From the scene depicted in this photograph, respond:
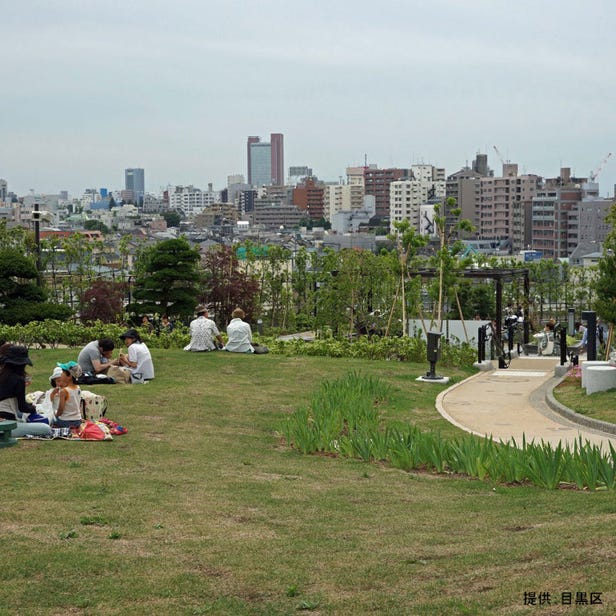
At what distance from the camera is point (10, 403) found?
11789mm

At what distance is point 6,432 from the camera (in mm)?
11219

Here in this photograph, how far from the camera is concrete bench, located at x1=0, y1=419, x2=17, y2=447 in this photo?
36.3 feet

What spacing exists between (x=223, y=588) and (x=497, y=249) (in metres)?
146

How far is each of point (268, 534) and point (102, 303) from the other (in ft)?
96.6

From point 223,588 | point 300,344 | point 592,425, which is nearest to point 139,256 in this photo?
point 300,344

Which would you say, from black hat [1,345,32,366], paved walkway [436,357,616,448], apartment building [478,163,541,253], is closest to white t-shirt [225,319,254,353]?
paved walkway [436,357,616,448]

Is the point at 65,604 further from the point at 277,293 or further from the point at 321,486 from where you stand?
the point at 277,293

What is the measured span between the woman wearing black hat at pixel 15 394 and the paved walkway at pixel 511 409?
5183 mm

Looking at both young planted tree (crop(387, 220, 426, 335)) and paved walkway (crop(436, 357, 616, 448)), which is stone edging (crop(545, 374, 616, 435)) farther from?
young planted tree (crop(387, 220, 426, 335))

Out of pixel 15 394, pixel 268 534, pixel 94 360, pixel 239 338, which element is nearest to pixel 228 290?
pixel 239 338

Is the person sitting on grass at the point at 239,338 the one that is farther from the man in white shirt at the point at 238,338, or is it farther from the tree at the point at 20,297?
the tree at the point at 20,297

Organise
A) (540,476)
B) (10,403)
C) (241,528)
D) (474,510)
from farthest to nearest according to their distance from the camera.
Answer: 1. (10,403)
2. (540,476)
3. (474,510)
4. (241,528)

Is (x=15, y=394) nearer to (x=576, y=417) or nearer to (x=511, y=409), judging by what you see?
(x=576, y=417)

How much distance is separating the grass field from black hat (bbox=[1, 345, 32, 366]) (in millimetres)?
959
